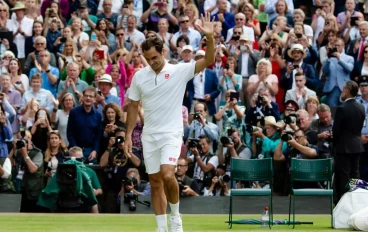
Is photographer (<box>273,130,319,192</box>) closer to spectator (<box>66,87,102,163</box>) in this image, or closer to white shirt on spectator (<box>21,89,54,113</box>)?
spectator (<box>66,87,102,163</box>)

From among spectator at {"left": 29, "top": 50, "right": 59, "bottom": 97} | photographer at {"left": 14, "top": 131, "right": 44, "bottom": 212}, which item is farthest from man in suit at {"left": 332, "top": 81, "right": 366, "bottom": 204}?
spectator at {"left": 29, "top": 50, "right": 59, "bottom": 97}

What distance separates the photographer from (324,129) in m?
21.2

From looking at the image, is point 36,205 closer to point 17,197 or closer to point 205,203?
point 17,197

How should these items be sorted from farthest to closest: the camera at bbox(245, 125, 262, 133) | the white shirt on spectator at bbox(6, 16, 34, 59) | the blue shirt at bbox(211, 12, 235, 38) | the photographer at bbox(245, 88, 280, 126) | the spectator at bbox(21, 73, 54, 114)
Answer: the blue shirt at bbox(211, 12, 235, 38), the white shirt on spectator at bbox(6, 16, 34, 59), the spectator at bbox(21, 73, 54, 114), the photographer at bbox(245, 88, 280, 126), the camera at bbox(245, 125, 262, 133)

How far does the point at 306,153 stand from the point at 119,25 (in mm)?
6591

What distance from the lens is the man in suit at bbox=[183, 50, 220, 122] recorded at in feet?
74.6

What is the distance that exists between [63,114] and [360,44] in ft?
21.5

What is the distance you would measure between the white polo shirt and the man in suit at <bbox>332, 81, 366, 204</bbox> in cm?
563

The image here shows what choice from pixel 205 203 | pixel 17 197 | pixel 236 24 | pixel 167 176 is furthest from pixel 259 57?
pixel 167 176

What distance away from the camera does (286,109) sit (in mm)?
21500

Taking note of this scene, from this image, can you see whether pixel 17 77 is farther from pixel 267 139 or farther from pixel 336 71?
pixel 336 71

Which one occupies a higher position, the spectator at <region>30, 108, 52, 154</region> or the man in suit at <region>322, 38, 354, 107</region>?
the man in suit at <region>322, 38, 354, 107</region>

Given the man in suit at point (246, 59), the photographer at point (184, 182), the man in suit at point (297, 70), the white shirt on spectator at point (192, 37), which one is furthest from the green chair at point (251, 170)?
the white shirt on spectator at point (192, 37)

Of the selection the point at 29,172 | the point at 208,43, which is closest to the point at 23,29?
the point at 29,172
